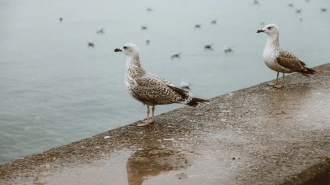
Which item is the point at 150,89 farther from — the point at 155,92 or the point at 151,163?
the point at 151,163

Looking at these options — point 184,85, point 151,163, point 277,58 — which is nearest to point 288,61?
point 277,58

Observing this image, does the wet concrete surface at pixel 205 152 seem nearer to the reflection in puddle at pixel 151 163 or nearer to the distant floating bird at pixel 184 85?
the reflection in puddle at pixel 151 163

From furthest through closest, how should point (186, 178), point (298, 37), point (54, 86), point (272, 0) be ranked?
1. point (272, 0)
2. point (298, 37)
3. point (54, 86)
4. point (186, 178)

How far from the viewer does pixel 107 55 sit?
51.3 ft

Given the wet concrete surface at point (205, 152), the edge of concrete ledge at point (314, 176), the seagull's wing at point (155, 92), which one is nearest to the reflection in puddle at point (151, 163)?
the wet concrete surface at point (205, 152)

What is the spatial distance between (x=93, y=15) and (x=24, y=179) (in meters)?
17.6

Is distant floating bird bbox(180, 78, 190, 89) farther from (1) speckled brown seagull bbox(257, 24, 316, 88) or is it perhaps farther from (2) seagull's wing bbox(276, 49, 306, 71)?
(2) seagull's wing bbox(276, 49, 306, 71)

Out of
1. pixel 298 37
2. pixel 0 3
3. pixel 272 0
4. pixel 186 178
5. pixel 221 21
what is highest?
pixel 272 0

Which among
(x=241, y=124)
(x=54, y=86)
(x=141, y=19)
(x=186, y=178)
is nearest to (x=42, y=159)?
(x=186, y=178)

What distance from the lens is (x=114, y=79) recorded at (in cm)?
1320

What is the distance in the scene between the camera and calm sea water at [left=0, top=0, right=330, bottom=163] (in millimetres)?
10844

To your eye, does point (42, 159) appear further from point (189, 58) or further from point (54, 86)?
point (189, 58)

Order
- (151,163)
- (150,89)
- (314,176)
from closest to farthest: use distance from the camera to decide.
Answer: (314,176), (151,163), (150,89)

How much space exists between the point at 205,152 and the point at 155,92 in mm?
1114
